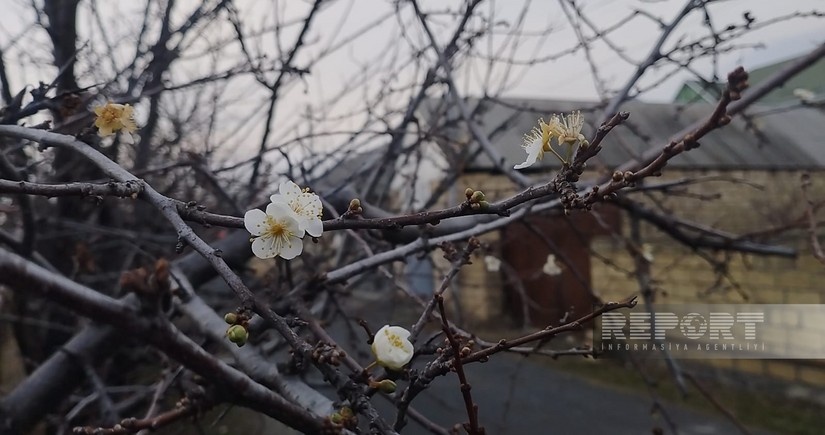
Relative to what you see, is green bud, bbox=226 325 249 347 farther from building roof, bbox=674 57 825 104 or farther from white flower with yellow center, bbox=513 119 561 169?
building roof, bbox=674 57 825 104

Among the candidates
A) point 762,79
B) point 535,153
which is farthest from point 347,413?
point 762,79

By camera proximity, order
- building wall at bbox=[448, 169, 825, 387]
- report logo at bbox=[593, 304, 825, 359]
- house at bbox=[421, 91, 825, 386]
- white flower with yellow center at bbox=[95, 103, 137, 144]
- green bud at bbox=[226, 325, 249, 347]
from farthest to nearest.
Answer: building wall at bbox=[448, 169, 825, 387] < house at bbox=[421, 91, 825, 386] < report logo at bbox=[593, 304, 825, 359] < white flower with yellow center at bbox=[95, 103, 137, 144] < green bud at bbox=[226, 325, 249, 347]

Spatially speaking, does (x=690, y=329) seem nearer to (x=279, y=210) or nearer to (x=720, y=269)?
(x=720, y=269)

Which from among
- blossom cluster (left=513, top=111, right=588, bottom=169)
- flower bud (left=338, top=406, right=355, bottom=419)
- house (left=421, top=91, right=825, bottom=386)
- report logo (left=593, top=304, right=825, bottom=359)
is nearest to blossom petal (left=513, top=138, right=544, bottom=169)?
blossom cluster (left=513, top=111, right=588, bottom=169)

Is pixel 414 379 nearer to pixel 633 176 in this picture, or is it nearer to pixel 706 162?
pixel 633 176

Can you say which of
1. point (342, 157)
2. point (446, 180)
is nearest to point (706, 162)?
point (446, 180)

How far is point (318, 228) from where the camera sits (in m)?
0.76

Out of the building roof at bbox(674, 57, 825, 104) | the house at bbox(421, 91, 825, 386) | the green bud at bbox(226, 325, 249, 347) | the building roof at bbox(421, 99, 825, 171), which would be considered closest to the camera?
the green bud at bbox(226, 325, 249, 347)

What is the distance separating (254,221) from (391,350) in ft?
0.75

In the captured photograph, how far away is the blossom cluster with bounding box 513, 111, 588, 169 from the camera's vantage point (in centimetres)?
74

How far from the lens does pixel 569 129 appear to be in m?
0.75

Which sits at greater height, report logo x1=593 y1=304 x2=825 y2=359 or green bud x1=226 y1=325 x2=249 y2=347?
report logo x1=593 y1=304 x2=825 y2=359

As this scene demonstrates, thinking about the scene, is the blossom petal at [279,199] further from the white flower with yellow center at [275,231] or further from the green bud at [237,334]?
the green bud at [237,334]

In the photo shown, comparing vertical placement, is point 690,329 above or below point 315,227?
above
